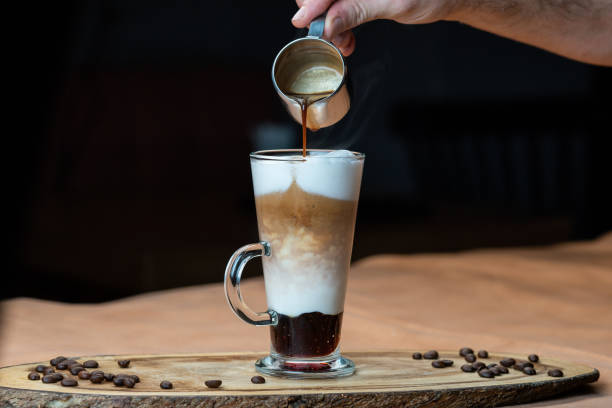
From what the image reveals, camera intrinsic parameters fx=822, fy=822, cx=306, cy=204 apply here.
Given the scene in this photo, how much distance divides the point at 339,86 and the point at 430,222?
220 cm

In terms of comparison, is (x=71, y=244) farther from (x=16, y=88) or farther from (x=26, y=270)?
(x=16, y=88)

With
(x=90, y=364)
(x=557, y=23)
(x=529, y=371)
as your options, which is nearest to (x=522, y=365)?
(x=529, y=371)

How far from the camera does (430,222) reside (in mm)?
3402

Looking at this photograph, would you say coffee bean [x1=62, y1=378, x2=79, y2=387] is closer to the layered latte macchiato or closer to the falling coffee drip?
the layered latte macchiato

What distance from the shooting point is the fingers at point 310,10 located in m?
1.31

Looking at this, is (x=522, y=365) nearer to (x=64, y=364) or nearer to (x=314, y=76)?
(x=314, y=76)

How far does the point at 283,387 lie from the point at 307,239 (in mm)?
228

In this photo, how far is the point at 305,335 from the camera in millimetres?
1285

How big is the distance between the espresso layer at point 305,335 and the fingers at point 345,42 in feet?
1.46

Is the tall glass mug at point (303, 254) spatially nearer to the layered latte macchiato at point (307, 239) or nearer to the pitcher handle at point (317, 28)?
the layered latte macchiato at point (307, 239)

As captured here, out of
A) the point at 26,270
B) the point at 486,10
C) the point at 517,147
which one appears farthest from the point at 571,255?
the point at 26,270

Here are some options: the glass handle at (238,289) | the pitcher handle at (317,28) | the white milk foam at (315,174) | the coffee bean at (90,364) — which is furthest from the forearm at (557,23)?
the coffee bean at (90,364)

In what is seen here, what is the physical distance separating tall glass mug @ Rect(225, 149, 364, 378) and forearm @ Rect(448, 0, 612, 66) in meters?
0.62

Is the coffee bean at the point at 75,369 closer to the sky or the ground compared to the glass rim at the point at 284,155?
closer to the ground
